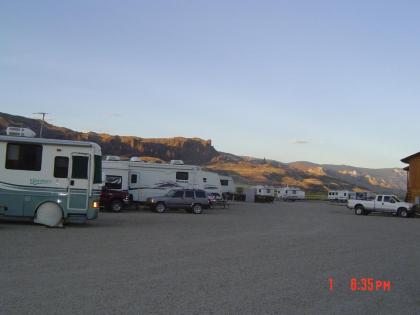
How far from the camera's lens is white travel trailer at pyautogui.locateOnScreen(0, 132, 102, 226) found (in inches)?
720

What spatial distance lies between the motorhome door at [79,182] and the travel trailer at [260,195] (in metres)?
45.3

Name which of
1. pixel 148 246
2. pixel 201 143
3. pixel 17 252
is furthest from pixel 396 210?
pixel 201 143

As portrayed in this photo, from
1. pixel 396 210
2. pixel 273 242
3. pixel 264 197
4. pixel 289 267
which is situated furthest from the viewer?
pixel 264 197

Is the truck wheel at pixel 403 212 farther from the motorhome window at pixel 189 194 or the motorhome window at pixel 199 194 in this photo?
the motorhome window at pixel 189 194

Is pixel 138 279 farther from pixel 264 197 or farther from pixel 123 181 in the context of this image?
pixel 264 197

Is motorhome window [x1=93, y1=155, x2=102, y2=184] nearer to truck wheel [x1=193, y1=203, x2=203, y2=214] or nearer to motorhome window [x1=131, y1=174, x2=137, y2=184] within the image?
truck wheel [x1=193, y1=203, x2=203, y2=214]

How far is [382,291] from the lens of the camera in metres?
8.88

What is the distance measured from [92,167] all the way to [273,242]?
23.8 ft

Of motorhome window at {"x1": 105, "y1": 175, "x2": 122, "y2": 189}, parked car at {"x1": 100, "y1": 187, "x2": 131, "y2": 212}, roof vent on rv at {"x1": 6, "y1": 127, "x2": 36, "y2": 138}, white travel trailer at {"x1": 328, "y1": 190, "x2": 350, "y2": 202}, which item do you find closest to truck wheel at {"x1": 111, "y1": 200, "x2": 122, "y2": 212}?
parked car at {"x1": 100, "y1": 187, "x2": 131, "y2": 212}

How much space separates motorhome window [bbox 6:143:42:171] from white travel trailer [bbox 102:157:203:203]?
12770mm

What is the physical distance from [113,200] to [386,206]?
21361 mm

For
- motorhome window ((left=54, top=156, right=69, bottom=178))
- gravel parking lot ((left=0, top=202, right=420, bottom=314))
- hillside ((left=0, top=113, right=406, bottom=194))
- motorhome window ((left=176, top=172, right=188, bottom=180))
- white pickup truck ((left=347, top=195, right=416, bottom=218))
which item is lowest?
gravel parking lot ((left=0, top=202, right=420, bottom=314))

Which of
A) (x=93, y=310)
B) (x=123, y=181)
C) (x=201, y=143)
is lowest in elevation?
(x=93, y=310)

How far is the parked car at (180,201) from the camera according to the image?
3094 cm
